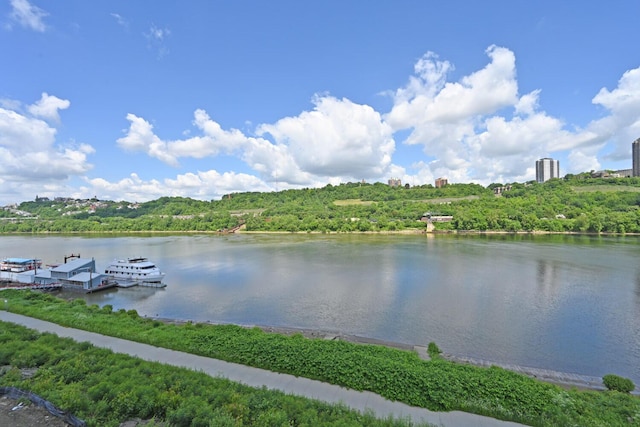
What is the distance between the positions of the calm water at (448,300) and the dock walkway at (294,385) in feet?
18.7

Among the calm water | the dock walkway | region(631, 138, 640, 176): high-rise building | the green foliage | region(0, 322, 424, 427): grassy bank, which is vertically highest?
region(631, 138, 640, 176): high-rise building

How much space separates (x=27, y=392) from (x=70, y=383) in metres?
0.49

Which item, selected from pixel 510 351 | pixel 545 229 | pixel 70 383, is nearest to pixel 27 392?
pixel 70 383

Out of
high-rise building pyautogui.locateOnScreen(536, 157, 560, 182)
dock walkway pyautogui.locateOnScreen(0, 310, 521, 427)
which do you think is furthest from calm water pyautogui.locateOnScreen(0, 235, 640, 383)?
high-rise building pyautogui.locateOnScreen(536, 157, 560, 182)

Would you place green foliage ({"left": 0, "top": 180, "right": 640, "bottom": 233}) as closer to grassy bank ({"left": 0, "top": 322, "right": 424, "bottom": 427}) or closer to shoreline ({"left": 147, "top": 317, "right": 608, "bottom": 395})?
shoreline ({"left": 147, "top": 317, "right": 608, "bottom": 395})

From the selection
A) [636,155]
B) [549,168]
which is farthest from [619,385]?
[549,168]

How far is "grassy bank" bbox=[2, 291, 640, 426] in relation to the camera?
5113mm

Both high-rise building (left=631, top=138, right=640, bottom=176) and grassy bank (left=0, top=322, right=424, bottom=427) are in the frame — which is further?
high-rise building (left=631, top=138, right=640, bottom=176)

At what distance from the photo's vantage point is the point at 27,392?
4.63 meters

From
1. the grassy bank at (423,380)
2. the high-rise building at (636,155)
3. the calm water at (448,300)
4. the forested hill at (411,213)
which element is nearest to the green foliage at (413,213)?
the forested hill at (411,213)

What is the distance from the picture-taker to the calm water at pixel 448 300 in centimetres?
1068

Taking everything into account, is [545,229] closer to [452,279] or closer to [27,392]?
[452,279]

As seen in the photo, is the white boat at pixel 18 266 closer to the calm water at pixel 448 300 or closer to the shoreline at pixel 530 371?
the calm water at pixel 448 300

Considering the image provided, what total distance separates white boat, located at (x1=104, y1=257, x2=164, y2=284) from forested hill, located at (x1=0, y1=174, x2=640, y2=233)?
3977 centimetres
